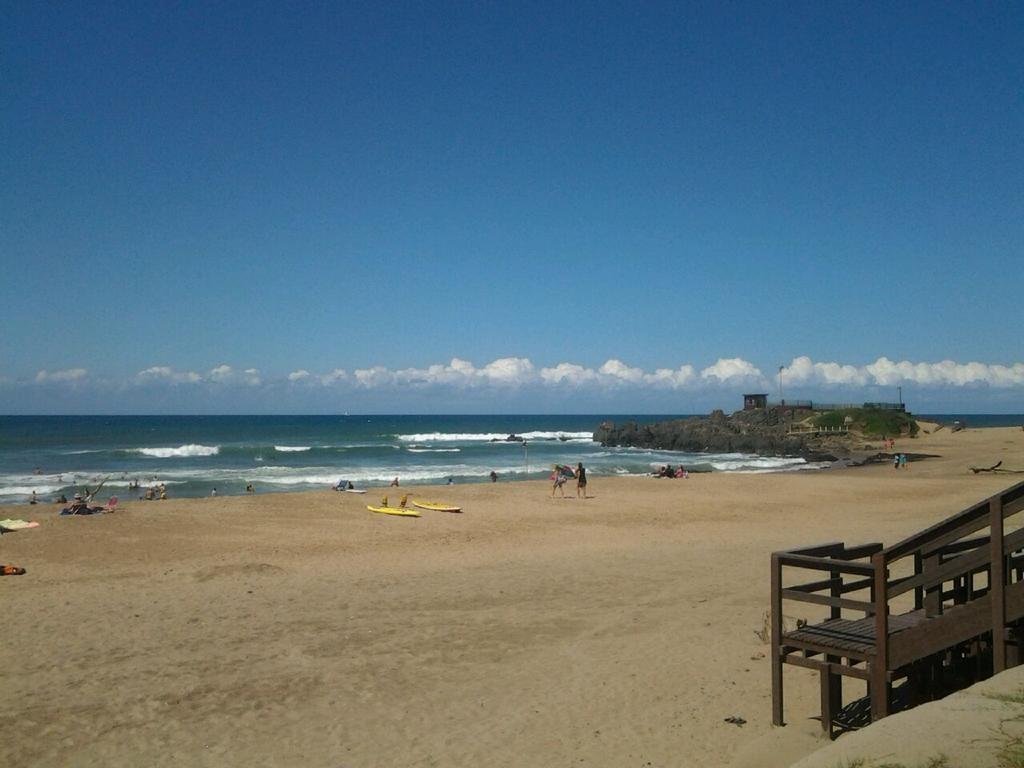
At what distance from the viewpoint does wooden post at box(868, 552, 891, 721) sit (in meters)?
5.61

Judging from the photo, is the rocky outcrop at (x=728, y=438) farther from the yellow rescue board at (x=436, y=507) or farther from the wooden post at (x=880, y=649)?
the wooden post at (x=880, y=649)

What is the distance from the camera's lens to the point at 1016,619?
547 cm

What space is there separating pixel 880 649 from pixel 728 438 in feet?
209

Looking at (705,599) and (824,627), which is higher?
(824,627)

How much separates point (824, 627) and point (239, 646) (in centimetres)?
681

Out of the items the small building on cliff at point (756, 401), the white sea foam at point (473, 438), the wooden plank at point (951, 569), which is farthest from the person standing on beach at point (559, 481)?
the small building on cliff at point (756, 401)

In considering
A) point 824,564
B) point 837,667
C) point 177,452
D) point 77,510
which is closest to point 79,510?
point 77,510

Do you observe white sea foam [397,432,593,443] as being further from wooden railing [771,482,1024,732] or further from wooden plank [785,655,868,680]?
wooden plank [785,655,868,680]

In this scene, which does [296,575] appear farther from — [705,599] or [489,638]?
[705,599]

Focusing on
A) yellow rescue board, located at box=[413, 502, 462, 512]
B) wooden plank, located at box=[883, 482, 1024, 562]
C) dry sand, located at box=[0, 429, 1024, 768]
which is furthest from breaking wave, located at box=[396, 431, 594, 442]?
wooden plank, located at box=[883, 482, 1024, 562]

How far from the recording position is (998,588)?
5.42m

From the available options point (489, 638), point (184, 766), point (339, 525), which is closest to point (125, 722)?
point (184, 766)

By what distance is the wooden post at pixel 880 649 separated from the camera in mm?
5613

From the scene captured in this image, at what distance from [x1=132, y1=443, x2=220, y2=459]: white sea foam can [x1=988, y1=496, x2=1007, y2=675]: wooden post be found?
56.5 meters
